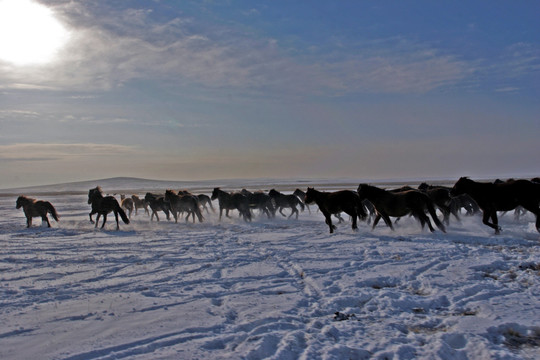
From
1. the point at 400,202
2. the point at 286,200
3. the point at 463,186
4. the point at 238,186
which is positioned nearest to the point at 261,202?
the point at 286,200

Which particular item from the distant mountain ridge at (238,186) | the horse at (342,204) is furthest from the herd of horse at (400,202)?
the distant mountain ridge at (238,186)

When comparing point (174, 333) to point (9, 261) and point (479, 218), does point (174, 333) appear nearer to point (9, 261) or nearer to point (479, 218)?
point (9, 261)

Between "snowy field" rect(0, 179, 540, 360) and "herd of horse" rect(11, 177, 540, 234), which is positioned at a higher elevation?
"herd of horse" rect(11, 177, 540, 234)

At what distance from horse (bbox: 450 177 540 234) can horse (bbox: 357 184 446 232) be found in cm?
151

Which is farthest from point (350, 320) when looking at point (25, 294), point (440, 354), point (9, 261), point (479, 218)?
point (479, 218)

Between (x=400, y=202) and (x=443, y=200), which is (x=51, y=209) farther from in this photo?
(x=443, y=200)

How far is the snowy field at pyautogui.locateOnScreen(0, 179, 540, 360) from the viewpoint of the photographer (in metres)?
4.14

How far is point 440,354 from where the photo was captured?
3.88 meters

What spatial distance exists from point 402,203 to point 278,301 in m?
9.04

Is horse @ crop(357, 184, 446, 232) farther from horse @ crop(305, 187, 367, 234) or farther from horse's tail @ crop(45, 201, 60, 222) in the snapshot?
horse's tail @ crop(45, 201, 60, 222)

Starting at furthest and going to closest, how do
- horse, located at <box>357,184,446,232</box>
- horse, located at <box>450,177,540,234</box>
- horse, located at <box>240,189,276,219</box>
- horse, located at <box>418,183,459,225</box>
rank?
horse, located at <box>240,189,276,219</box> < horse, located at <box>418,183,459,225</box> < horse, located at <box>357,184,446,232</box> < horse, located at <box>450,177,540,234</box>

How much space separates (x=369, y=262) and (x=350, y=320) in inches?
145

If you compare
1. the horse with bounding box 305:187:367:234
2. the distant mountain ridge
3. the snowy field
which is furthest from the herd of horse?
the distant mountain ridge

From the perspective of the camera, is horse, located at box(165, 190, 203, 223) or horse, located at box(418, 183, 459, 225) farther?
horse, located at box(165, 190, 203, 223)
